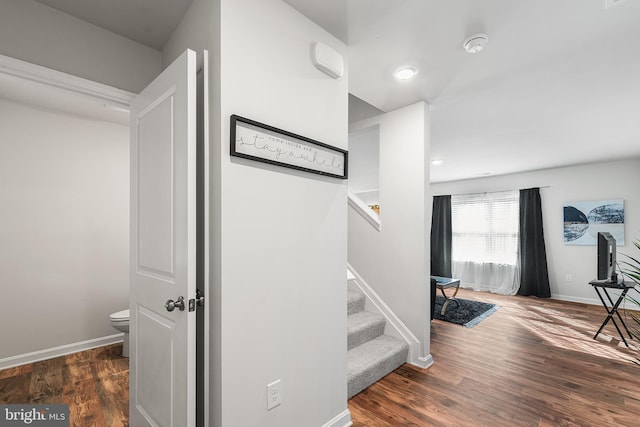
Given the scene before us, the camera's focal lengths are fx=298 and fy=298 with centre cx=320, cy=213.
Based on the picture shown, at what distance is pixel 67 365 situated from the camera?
272 cm

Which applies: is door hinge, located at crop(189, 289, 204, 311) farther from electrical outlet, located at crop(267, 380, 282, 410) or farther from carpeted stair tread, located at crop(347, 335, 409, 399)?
carpeted stair tread, located at crop(347, 335, 409, 399)

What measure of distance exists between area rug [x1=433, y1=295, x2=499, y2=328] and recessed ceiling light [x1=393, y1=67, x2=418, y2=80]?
325cm

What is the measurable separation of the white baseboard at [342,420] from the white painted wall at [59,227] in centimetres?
273

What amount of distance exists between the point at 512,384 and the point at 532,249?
14.1 feet

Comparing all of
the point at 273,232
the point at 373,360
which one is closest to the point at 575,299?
the point at 373,360

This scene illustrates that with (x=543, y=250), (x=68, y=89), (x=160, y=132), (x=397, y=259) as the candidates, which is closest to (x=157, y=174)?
(x=160, y=132)

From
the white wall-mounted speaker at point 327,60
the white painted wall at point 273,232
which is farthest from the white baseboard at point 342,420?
the white wall-mounted speaker at point 327,60

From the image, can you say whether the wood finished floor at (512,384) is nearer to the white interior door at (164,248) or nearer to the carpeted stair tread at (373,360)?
the carpeted stair tread at (373,360)

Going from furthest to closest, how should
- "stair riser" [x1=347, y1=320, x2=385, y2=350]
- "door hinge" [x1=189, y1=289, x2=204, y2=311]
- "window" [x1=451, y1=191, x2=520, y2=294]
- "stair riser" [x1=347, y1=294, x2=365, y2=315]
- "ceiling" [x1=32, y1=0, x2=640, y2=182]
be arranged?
"window" [x1=451, y1=191, x2=520, y2=294] < "stair riser" [x1=347, y1=294, x2=365, y2=315] < "stair riser" [x1=347, y1=320, x2=385, y2=350] < "ceiling" [x1=32, y1=0, x2=640, y2=182] < "door hinge" [x1=189, y1=289, x2=204, y2=311]

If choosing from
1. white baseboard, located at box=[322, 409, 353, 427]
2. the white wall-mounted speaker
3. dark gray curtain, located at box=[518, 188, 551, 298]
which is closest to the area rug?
dark gray curtain, located at box=[518, 188, 551, 298]

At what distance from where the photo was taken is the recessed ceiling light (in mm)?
2213

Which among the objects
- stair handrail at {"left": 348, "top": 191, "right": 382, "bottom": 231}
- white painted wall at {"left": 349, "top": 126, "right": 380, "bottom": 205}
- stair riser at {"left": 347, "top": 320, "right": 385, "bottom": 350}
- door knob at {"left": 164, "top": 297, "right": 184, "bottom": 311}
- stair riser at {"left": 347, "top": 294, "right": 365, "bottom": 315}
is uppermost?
white painted wall at {"left": 349, "top": 126, "right": 380, "bottom": 205}

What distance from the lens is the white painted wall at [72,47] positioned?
150 cm

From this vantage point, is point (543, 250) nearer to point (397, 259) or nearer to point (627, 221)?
point (627, 221)
